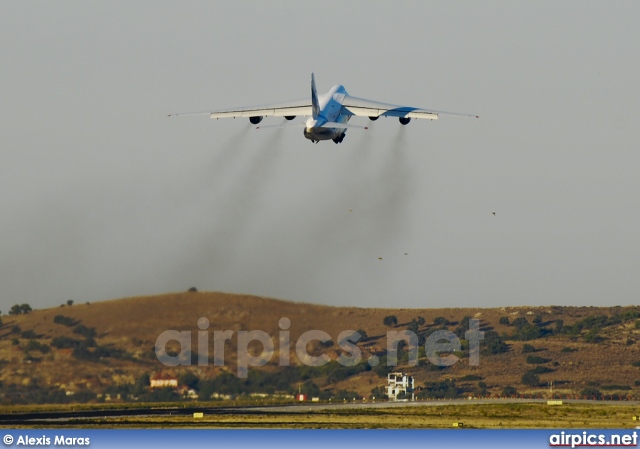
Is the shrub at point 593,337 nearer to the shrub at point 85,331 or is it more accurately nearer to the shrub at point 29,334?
the shrub at point 85,331

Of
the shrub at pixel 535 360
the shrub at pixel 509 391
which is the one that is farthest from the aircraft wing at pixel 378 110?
the shrub at pixel 535 360

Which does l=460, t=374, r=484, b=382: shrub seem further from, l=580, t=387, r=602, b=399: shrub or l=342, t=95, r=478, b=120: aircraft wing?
l=342, t=95, r=478, b=120: aircraft wing

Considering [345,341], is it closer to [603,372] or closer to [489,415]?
[489,415]

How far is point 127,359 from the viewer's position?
273ft

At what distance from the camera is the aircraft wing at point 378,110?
273 feet

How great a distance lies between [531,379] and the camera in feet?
406

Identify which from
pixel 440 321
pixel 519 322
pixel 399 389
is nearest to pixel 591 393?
pixel 399 389

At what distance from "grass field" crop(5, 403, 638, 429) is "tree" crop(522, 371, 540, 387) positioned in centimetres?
3903

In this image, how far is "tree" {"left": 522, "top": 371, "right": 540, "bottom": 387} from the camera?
123 metres

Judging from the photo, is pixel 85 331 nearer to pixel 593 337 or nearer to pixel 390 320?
pixel 390 320

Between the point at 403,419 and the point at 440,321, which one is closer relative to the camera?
the point at 403,419

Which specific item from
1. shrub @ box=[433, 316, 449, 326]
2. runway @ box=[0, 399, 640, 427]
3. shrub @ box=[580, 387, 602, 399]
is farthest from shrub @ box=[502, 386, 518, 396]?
runway @ box=[0, 399, 640, 427]

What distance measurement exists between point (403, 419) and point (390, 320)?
6482cm

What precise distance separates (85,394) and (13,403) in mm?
4972
